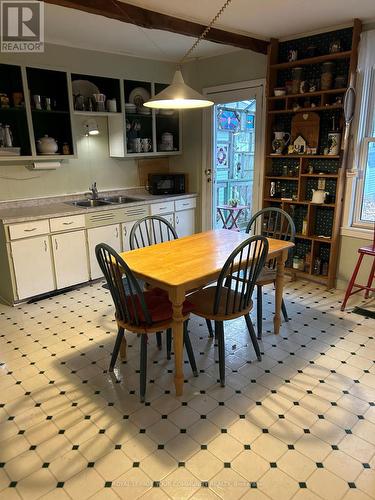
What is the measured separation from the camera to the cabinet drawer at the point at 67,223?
12.0 ft

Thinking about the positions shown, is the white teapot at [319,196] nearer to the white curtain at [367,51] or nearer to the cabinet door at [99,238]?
the white curtain at [367,51]

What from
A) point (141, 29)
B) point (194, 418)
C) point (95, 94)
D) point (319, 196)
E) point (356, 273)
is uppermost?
point (141, 29)

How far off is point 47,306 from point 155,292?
4.87 feet

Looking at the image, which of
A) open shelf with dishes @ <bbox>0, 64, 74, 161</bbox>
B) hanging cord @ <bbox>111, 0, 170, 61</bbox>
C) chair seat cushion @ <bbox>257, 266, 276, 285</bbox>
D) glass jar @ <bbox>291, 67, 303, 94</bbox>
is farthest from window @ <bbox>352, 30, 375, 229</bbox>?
open shelf with dishes @ <bbox>0, 64, 74, 161</bbox>

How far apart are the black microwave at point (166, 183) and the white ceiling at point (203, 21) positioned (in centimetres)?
149

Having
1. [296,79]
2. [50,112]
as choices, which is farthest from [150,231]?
[296,79]

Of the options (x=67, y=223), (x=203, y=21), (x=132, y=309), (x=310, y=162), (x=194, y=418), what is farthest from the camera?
(x=310, y=162)

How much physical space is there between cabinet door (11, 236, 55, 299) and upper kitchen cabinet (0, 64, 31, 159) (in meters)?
0.89

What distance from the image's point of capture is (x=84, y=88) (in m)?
4.30

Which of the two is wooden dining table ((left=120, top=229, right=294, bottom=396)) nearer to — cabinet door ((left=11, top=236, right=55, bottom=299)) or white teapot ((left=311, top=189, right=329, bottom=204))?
white teapot ((left=311, top=189, right=329, bottom=204))

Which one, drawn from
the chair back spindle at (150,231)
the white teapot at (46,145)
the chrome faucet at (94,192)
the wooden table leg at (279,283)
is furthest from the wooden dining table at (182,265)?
the white teapot at (46,145)

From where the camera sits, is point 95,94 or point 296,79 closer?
point 296,79

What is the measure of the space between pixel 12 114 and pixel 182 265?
8.62ft

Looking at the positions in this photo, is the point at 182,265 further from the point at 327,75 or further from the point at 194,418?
the point at 327,75
